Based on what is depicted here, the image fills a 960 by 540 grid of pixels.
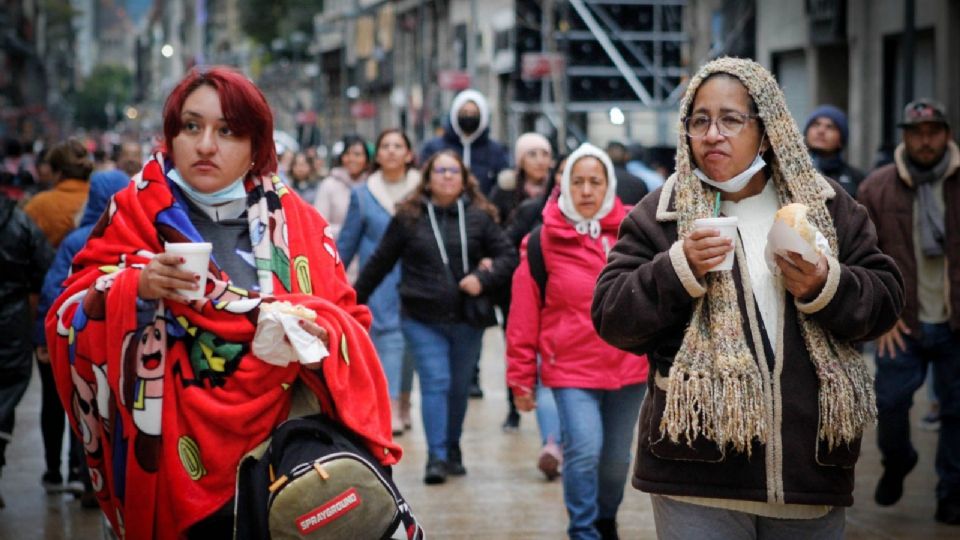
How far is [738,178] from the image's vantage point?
4344mm

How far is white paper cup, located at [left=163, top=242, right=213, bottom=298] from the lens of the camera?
4.28 meters

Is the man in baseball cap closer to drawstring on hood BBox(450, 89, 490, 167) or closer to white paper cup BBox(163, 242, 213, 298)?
white paper cup BBox(163, 242, 213, 298)

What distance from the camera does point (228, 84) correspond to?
15.5 ft

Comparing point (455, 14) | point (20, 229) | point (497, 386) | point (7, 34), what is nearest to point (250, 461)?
point (20, 229)

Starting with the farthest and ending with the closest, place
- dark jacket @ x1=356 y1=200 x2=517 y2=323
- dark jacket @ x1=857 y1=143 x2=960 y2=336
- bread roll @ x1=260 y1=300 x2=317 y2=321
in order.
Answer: dark jacket @ x1=356 y1=200 x2=517 y2=323 < dark jacket @ x1=857 y1=143 x2=960 y2=336 < bread roll @ x1=260 y1=300 x2=317 y2=321

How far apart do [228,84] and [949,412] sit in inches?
199

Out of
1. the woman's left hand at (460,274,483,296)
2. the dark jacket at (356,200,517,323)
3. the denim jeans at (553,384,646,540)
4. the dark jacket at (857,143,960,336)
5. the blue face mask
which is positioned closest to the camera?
the blue face mask

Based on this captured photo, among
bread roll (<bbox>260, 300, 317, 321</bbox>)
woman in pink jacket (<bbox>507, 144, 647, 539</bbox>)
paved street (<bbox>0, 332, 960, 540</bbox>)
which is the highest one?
bread roll (<bbox>260, 300, 317, 321</bbox>)

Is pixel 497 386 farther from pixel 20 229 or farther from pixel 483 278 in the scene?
pixel 20 229

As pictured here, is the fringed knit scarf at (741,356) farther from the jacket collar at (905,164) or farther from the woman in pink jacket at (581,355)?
the jacket collar at (905,164)

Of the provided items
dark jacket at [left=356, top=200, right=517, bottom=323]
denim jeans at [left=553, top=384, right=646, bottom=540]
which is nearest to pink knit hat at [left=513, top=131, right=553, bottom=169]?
dark jacket at [left=356, top=200, right=517, bottom=323]

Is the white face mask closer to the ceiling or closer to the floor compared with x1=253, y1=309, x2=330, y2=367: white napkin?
closer to the ceiling

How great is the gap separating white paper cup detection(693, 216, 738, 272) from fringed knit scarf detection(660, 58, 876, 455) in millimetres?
128

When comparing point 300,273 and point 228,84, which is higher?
point 228,84
